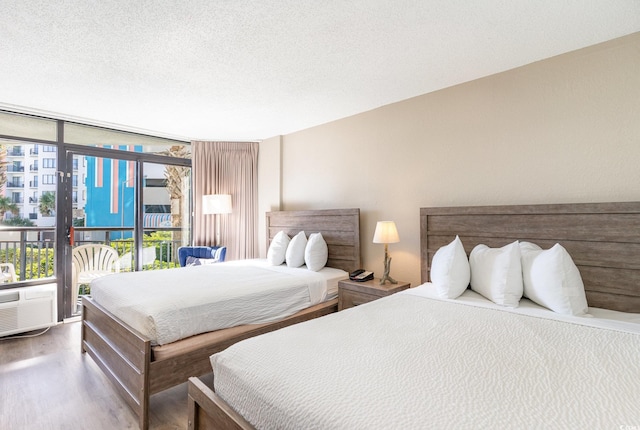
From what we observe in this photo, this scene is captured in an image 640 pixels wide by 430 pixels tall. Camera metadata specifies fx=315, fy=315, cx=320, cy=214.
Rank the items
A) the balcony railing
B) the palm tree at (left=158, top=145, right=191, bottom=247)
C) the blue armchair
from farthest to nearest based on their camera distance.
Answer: the palm tree at (left=158, top=145, right=191, bottom=247) → the blue armchair → the balcony railing

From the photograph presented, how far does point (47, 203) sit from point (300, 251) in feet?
10.1

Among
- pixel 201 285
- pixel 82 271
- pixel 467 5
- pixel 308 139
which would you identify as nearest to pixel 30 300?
pixel 82 271

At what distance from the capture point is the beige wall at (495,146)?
2.14 m

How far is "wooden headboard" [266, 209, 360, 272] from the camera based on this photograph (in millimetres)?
3477

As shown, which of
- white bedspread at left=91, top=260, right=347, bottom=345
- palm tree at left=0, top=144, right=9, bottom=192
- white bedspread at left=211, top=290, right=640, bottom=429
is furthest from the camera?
palm tree at left=0, top=144, right=9, bottom=192

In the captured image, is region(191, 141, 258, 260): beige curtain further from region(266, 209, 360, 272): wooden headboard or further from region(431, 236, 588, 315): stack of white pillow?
region(431, 236, 588, 315): stack of white pillow

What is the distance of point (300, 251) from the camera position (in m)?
3.61

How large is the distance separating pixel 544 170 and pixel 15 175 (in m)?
5.35

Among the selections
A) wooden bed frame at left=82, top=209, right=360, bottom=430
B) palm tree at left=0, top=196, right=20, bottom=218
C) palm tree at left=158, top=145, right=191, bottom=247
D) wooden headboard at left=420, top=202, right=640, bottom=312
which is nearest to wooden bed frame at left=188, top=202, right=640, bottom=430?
wooden headboard at left=420, top=202, right=640, bottom=312

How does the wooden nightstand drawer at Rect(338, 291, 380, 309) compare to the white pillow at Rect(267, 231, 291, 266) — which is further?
the white pillow at Rect(267, 231, 291, 266)

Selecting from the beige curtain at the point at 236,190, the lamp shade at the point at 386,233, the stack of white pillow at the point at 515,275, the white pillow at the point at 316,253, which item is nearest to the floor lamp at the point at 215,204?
the beige curtain at the point at 236,190

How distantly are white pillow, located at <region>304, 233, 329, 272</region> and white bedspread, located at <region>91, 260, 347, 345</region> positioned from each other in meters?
0.12

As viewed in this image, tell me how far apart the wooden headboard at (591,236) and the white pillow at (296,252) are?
5.95ft

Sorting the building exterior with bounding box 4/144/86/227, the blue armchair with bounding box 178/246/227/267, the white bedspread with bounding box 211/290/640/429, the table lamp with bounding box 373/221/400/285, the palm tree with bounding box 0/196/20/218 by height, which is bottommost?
the white bedspread with bounding box 211/290/640/429
